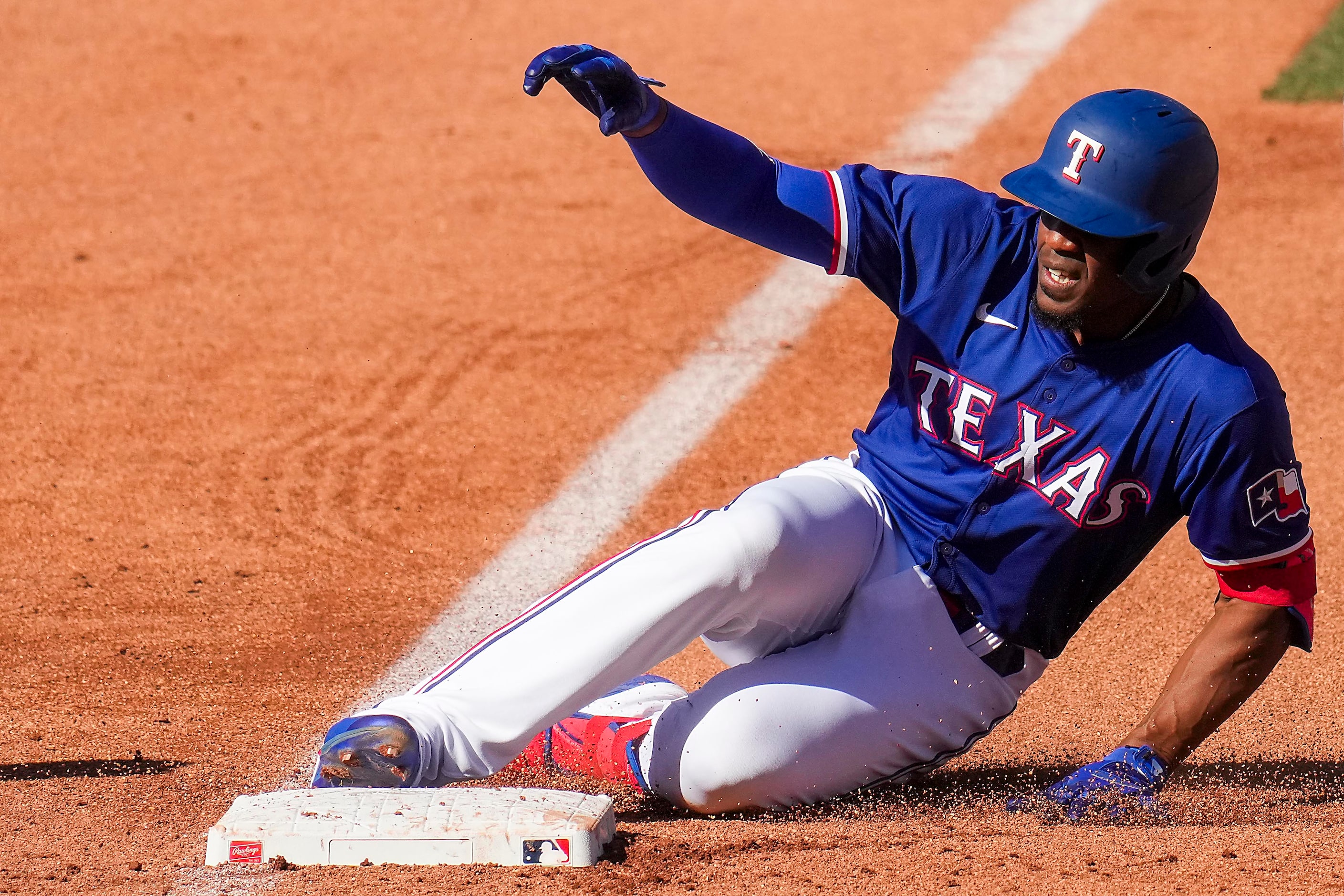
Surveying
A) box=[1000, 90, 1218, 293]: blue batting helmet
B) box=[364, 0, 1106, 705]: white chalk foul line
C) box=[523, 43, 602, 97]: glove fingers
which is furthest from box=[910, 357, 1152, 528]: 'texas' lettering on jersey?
box=[364, 0, 1106, 705]: white chalk foul line

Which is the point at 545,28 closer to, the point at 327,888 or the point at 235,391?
the point at 235,391

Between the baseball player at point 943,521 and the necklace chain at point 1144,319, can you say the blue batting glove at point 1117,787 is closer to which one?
the baseball player at point 943,521

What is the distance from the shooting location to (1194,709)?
128 inches

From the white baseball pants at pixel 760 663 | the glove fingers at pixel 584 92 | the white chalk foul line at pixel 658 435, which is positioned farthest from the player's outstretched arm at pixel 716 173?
the white chalk foul line at pixel 658 435

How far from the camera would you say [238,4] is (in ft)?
28.6

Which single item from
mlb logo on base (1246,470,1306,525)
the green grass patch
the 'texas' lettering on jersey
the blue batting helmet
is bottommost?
mlb logo on base (1246,470,1306,525)

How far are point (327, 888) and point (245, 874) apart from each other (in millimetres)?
163

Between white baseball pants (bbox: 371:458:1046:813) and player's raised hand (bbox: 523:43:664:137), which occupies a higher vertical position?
player's raised hand (bbox: 523:43:664:137)

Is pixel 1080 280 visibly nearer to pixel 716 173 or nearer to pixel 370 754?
pixel 716 173

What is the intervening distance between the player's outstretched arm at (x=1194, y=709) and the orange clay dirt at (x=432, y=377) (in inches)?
5.0

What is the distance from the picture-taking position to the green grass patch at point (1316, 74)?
7.92 m

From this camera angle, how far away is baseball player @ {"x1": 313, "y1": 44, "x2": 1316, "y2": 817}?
312cm

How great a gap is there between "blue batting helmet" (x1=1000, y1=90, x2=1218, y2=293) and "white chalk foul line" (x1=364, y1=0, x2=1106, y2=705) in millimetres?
1801

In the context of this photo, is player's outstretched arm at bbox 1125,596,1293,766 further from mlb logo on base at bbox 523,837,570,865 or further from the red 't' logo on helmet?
mlb logo on base at bbox 523,837,570,865
